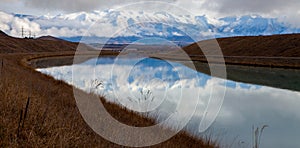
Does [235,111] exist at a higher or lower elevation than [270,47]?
lower

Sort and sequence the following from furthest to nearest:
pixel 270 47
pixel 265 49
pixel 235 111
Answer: pixel 270 47 → pixel 265 49 → pixel 235 111

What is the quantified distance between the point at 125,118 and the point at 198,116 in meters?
3.24

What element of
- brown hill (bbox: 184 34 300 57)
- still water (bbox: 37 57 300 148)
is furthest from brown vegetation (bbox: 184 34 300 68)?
still water (bbox: 37 57 300 148)

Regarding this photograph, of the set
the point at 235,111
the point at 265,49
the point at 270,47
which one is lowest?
the point at 235,111

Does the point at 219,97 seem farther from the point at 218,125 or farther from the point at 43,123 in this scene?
Result: the point at 43,123

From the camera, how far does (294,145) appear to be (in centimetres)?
825

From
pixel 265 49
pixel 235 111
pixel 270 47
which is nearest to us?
pixel 235 111

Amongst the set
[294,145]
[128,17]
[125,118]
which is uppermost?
[128,17]

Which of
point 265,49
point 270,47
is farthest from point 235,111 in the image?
point 270,47

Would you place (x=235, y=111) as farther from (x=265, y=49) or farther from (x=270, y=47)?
(x=270, y=47)

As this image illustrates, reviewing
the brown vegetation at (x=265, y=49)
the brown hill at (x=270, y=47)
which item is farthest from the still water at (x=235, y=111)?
the brown hill at (x=270, y=47)

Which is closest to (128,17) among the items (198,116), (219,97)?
(198,116)

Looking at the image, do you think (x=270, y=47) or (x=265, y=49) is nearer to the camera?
(x=265, y=49)

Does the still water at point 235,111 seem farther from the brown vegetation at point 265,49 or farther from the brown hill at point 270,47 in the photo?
the brown hill at point 270,47
